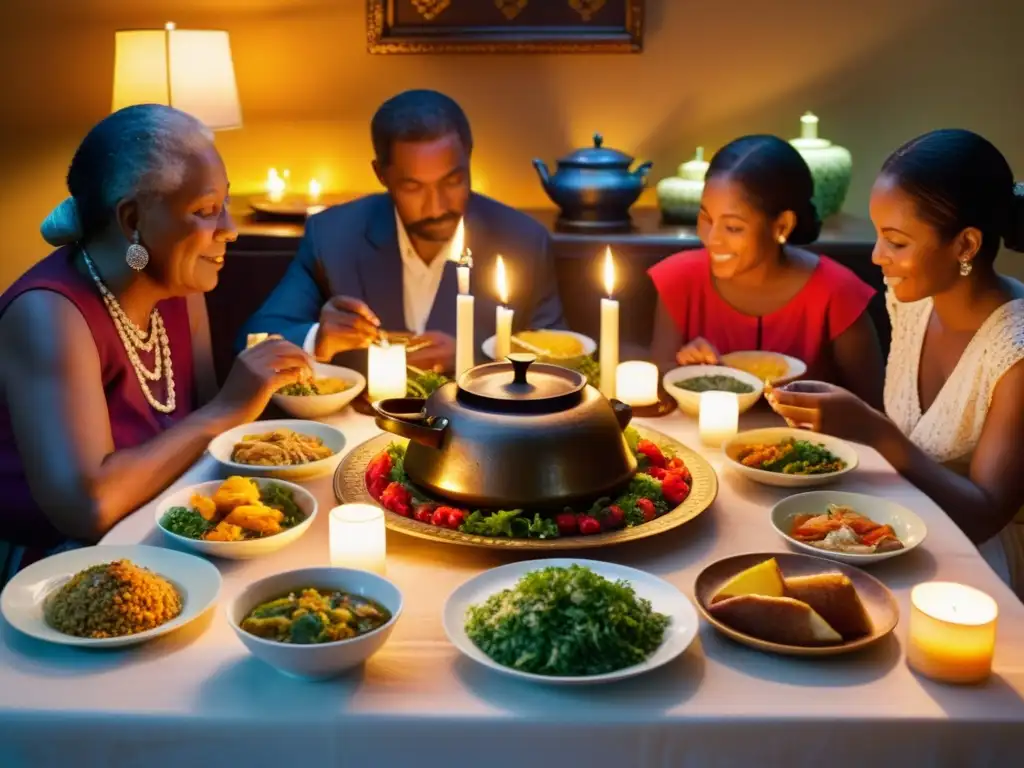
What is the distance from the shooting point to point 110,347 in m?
2.41

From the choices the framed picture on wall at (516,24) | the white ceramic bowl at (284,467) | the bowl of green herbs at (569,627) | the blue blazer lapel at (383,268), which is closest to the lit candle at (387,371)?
the white ceramic bowl at (284,467)

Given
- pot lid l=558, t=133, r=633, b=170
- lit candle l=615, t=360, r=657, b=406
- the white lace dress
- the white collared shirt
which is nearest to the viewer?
the white lace dress

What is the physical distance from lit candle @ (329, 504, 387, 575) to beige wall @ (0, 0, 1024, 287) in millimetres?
3172

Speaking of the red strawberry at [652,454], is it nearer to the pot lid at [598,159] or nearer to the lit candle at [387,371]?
the lit candle at [387,371]

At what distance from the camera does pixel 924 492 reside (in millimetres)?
2305

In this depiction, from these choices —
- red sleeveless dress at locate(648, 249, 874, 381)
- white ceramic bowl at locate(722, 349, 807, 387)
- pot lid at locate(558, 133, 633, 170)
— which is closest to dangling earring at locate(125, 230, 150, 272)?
white ceramic bowl at locate(722, 349, 807, 387)

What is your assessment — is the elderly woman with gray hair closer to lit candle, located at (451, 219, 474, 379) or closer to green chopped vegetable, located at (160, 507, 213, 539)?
green chopped vegetable, located at (160, 507, 213, 539)

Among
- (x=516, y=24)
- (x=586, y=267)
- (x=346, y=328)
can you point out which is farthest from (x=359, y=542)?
(x=516, y=24)

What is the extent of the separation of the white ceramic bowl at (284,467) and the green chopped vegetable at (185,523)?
0.24m

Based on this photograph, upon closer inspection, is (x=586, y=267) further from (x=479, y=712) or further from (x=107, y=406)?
(x=479, y=712)

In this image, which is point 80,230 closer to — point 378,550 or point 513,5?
point 378,550

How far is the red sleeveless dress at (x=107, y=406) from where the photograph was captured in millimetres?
2330

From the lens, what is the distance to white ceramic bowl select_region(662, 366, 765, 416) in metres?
2.63

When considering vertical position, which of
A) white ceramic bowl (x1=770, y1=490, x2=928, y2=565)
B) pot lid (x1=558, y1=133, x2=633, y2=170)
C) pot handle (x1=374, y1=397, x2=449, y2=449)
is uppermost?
pot lid (x1=558, y1=133, x2=633, y2=170)
